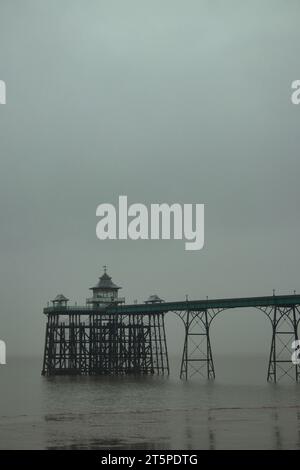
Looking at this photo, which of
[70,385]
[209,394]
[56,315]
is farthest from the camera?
[56,315]

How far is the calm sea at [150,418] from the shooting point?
3161cm

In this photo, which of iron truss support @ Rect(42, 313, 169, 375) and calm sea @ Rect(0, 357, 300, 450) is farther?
iron truss support @ Rect(42, 313, 169, 375)

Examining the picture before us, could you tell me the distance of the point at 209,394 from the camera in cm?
6047

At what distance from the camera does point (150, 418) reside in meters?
41.2

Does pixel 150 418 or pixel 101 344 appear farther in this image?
pixel 101 344

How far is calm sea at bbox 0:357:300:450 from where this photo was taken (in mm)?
31609

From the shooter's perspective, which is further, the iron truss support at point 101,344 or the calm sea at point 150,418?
the iron truss support at point 101,344

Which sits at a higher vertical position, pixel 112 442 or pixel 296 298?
pixel 296 298

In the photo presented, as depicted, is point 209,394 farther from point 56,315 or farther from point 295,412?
point 56,315
